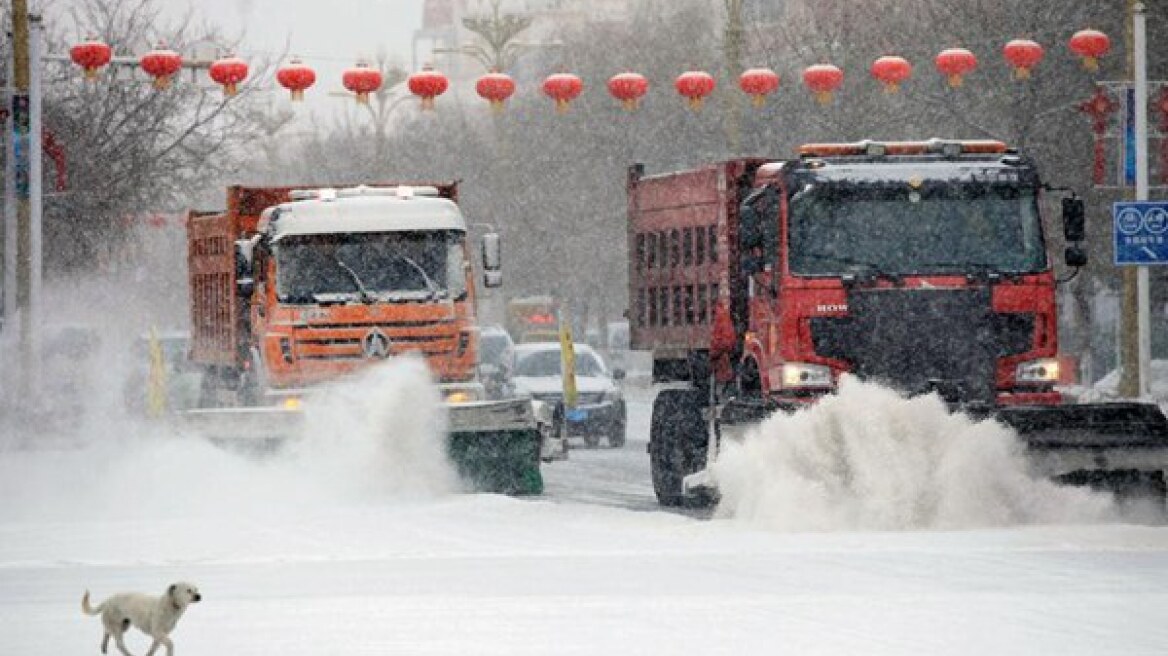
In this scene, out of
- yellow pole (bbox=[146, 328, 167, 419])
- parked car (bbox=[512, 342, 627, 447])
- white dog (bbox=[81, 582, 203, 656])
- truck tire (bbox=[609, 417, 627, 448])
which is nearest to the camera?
white dog (bbox=[81, 582, 203, 656])

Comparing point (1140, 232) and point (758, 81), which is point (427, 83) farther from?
point (1140, 232)

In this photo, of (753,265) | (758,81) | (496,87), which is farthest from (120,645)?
(758,81)

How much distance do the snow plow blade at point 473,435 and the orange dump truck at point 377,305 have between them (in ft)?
0.04

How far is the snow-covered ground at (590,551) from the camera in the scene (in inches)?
556

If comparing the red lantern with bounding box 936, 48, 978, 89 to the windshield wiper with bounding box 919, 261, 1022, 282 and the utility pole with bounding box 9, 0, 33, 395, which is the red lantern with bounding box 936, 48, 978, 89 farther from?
the utility pole with bounding box 9, 0, 33, 395

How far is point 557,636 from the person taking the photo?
552 inches

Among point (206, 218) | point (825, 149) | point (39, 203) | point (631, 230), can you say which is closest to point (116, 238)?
point (39, 203)

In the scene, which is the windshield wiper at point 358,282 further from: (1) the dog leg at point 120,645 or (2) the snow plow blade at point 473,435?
(1) the dog leg at point 120,645

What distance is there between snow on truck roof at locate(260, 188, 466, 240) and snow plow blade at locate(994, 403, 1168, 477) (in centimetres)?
706

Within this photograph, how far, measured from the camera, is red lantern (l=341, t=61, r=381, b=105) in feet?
112

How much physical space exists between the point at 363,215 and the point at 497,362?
50.4ft

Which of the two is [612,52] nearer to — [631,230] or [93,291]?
[93,291]

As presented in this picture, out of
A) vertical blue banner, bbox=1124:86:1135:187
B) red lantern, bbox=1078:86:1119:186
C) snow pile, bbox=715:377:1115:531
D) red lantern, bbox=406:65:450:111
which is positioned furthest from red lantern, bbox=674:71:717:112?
snow pile, bbox=715:377:1115:531

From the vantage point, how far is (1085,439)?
21031 millimetres
